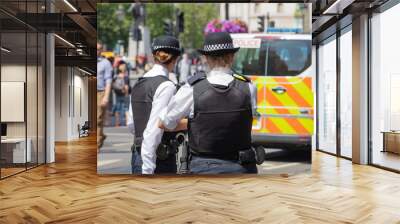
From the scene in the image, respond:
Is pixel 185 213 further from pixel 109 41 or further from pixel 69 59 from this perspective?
pixel 69 59

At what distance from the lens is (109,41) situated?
6297 mm

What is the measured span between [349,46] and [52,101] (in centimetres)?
578

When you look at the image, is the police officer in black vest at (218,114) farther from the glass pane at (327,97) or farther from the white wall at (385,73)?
the glass pane at (327,97)

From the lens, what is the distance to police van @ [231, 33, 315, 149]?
637 cm

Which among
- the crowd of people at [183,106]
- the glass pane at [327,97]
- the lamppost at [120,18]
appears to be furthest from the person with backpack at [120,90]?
the glass pane at [327,97]

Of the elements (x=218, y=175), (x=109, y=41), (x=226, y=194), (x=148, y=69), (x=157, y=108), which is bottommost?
(x=226, y=194)

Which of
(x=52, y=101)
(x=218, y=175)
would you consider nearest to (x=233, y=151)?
(x=218, y=175)

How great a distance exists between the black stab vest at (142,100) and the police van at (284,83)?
53.3 inches

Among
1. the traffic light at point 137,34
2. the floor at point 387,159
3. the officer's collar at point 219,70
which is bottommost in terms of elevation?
the floor at point 387,159

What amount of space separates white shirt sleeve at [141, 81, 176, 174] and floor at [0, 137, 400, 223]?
1.31 ft

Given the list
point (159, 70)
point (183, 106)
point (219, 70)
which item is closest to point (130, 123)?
point (159, 70)

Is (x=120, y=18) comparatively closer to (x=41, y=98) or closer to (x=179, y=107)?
(x=179, y=107)

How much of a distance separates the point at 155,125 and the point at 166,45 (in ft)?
3.60

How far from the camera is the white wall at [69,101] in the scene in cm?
1450
